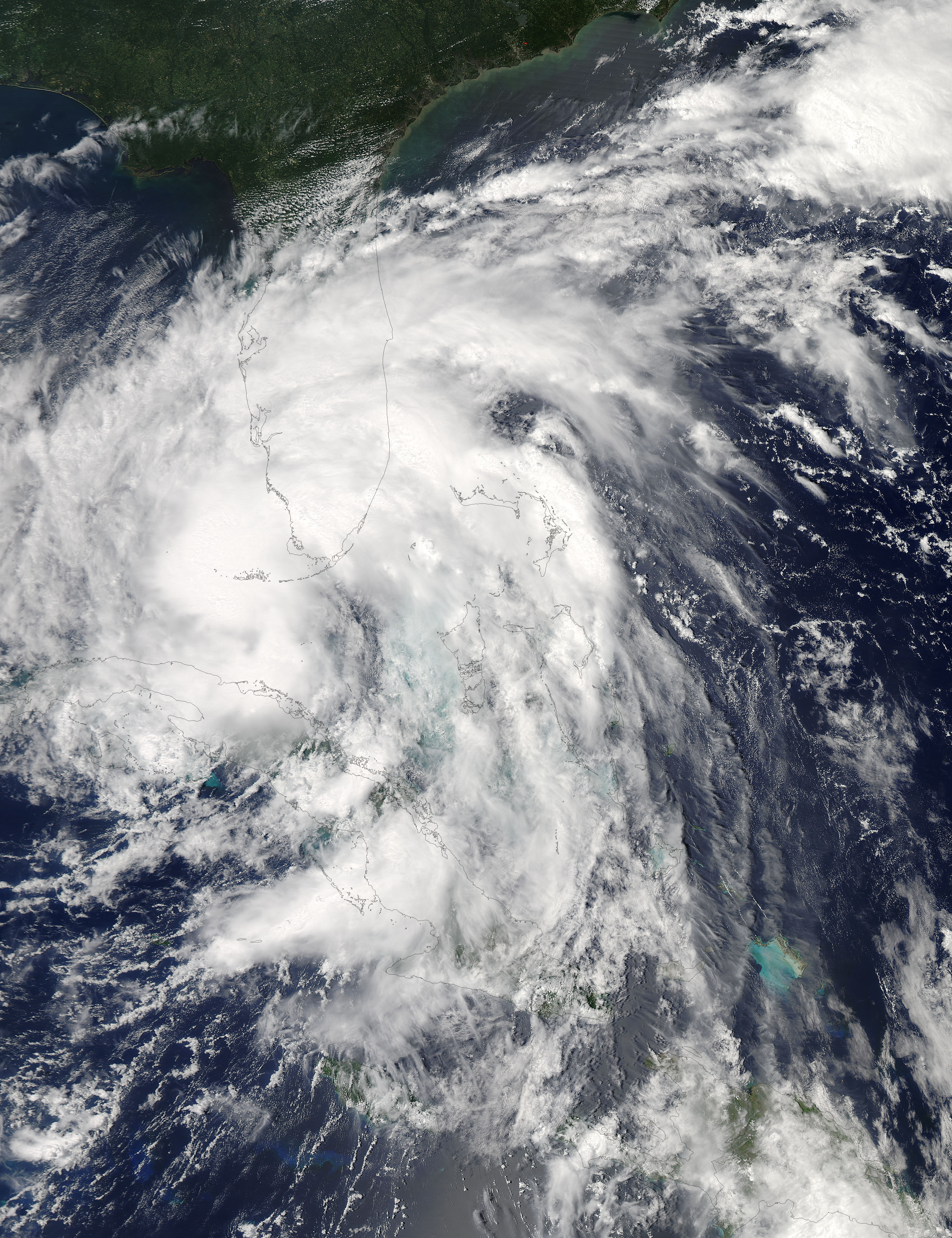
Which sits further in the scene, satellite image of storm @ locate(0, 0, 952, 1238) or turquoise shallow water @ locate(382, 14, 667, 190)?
turquoise shallow water @ locate(382, 14, 667, 190)

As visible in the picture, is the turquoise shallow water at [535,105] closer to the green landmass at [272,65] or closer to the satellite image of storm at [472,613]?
the satellite image of storm at [472,613]

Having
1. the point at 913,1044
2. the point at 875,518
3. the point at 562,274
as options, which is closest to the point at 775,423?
the point at 875,518

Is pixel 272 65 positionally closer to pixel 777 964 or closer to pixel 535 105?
pixel 535 105

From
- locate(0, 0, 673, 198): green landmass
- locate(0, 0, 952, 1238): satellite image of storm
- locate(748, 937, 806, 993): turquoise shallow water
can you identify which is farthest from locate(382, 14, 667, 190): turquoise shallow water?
locate(748, 937, 806, 993): turquoise shallow water

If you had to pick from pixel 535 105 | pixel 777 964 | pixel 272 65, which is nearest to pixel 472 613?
pixel 777 964

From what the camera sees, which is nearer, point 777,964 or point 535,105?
point 777,964

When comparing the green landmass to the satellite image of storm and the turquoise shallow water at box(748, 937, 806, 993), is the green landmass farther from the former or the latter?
the turquoise shallow water at box(748, 937, 806, 993)

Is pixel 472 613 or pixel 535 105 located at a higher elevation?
pixel 535 105

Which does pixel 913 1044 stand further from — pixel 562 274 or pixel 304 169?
pixel 304 169
